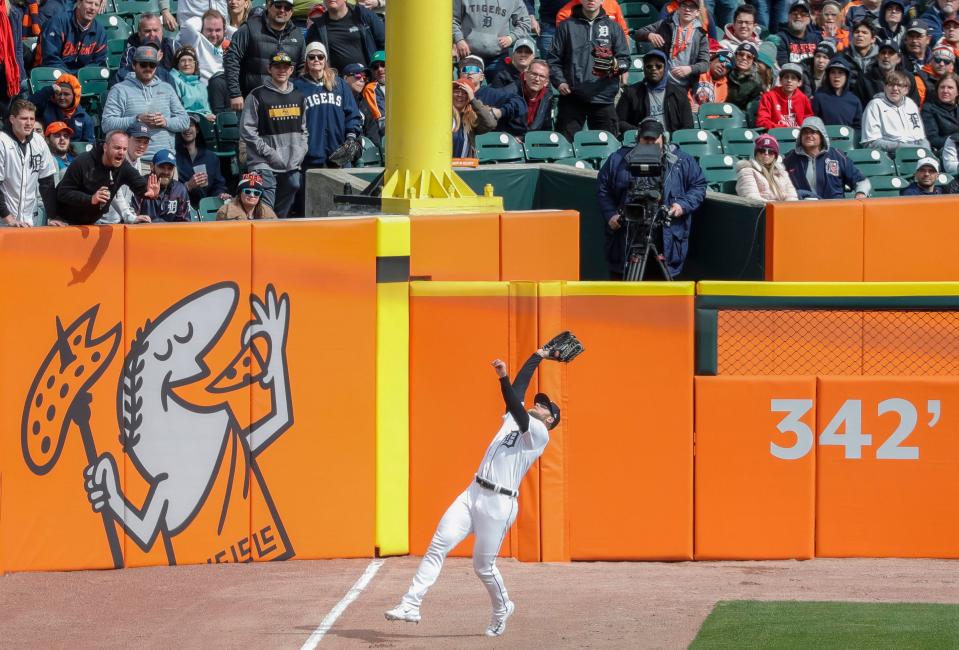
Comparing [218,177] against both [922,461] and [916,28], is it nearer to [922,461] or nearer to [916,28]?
[922,461]

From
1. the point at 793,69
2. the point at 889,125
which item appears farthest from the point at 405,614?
the point at 889,125

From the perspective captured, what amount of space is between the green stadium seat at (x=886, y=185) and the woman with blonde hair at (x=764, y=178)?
243 cm

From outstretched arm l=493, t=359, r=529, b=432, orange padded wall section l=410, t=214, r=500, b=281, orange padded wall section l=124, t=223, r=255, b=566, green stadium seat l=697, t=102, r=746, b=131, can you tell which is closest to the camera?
outstretched arm l=493, t=359, r=529, b=432

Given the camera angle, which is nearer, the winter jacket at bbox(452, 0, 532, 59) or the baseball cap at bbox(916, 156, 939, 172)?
the baseball cap at bbox(916, 156, 939, 172)

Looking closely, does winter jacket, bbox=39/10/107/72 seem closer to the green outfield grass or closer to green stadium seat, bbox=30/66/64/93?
green stadium seat, bbox=30/66/64/93

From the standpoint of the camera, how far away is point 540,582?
32.1 feet

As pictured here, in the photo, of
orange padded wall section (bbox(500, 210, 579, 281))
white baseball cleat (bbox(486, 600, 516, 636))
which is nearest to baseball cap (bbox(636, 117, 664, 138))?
orange padded wall section (bbox(500, 210, 579, 281))

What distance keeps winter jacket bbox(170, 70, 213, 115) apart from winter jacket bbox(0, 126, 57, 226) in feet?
9.76

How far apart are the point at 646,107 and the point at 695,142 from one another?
758mm

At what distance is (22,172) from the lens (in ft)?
40.0

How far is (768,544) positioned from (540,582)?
176cm

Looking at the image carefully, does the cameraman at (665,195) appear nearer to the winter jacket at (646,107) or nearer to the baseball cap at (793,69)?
the winter jacket at (646,107)

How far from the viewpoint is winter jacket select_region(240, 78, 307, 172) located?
14.0 metres

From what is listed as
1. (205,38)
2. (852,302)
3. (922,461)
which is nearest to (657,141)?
(852,302)
